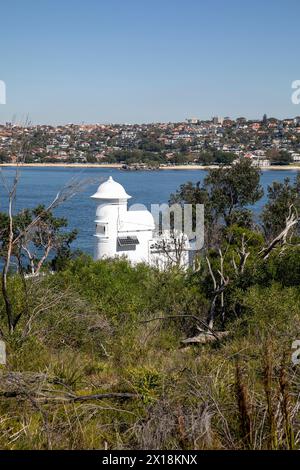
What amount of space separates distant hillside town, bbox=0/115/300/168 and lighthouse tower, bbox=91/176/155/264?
5684 centimetres

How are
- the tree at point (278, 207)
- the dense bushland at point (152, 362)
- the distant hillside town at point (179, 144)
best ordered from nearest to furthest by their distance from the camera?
the dense bushland at point (152, 362) < the tree at point (278, 207) < the distant hillside town at point (179, 144)

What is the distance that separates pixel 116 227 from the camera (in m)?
20.5

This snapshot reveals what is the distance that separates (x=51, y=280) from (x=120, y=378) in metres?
6.70

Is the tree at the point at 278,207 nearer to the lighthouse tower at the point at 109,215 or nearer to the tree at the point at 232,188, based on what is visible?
A: the tree at the point at 232,188

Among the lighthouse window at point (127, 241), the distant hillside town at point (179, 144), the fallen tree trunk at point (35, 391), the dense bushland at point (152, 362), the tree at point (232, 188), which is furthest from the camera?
the distant hillside town at point (179, 144)

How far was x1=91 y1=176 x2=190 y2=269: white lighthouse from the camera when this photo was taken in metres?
20.5

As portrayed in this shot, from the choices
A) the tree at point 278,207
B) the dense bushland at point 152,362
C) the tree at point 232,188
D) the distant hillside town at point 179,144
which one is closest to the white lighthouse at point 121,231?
the dense bushland at point 152,362

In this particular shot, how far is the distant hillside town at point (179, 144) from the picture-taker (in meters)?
89.2

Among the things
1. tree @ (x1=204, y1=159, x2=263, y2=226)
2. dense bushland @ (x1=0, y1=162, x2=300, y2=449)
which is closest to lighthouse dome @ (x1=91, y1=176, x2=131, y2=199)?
dense bushland @ (x1=0, y1=162, x2=300, y2=449)

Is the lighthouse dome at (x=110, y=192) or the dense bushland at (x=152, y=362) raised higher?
the lighthouse dome at (x=110, y=192)

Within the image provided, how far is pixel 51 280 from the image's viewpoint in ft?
42.2

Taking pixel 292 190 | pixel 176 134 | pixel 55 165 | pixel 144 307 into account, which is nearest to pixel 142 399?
pixel 144 307
